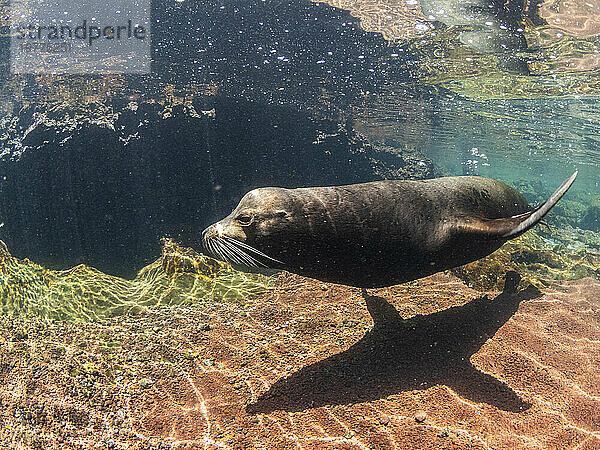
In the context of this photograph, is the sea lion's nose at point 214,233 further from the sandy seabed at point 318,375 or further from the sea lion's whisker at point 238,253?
the sandy seabed at point 318,375

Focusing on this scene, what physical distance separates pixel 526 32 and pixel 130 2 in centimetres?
1147

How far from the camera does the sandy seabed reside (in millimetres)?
2660

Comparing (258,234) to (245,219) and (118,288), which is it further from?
(118,288)

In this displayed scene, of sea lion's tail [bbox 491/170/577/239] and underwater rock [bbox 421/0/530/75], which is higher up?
underwater rock [bbox 421/0/530/75]

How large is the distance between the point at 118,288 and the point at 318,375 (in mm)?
4189

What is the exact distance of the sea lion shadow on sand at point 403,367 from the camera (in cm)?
302

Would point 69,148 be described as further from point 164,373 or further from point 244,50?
point 164,373

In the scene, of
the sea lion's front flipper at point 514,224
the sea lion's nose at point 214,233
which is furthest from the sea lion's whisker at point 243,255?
the sea lion's front flipper at point 514,224

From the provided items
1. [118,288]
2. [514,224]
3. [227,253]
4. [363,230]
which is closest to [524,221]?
[514,224]

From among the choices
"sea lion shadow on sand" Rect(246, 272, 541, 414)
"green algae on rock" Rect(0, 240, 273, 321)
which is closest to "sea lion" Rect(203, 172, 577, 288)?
"sea lion shadow on sand" Rect(246, 272, 541, 414)

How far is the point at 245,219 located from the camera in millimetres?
2893

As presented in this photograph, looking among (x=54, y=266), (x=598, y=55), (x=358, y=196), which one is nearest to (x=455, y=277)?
(x=358, y=196)

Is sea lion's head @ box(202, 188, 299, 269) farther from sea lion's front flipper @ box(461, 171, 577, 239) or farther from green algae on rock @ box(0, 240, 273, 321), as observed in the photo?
green algae on rock @ box(0, 240, 273, 321)

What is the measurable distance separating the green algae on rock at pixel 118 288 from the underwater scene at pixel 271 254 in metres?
0.05
